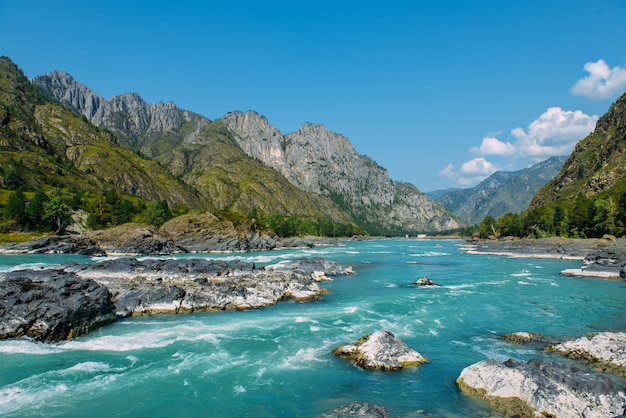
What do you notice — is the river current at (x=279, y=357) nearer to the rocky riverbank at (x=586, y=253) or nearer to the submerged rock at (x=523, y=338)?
the submerged rock at (x=523, y=338)

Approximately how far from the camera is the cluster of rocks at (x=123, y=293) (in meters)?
28.7

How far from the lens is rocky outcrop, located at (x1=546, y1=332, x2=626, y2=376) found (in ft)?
71.6

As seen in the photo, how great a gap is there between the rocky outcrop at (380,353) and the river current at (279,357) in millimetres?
678

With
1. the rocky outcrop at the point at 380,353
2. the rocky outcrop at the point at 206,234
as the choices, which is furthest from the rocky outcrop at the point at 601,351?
the rocky outcrop at the point at 206,234

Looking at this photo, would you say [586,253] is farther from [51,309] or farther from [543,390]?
[51,309]

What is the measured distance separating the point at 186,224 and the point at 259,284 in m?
88.9

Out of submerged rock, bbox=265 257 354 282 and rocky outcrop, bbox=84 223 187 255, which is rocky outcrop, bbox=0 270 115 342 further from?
rocky outcrop, bbox=84 223 187 255

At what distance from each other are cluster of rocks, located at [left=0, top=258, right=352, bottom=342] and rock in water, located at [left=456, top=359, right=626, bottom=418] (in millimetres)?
25955

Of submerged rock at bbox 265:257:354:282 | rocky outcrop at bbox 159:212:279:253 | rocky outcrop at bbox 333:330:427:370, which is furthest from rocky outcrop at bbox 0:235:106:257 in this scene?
rocky outcrop at bbox 333:330:427:370

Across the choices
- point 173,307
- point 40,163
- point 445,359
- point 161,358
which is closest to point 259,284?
point 173,307

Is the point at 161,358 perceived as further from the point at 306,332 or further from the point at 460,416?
the point at 460,416

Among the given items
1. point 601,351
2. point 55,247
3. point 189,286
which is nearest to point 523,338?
point 601,351

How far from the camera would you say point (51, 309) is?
29141mm

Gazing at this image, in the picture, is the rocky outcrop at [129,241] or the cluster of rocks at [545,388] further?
the rocky outcrop at [129,241]
